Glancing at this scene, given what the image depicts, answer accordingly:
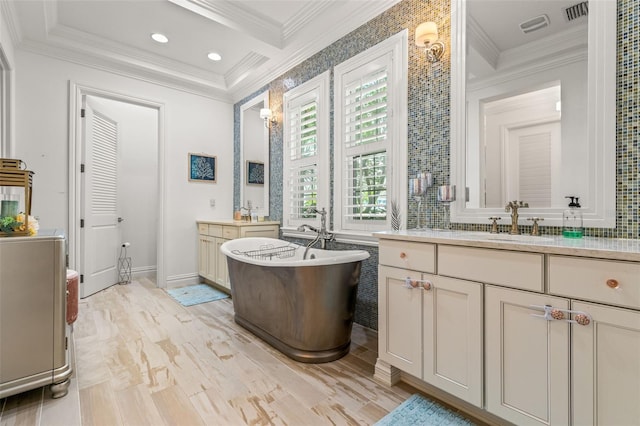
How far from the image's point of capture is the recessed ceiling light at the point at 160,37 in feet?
10.8

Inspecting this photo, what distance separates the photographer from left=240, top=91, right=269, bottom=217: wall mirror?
Result: 393 centimetres

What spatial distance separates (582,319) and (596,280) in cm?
16

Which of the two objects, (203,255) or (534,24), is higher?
(534,24)

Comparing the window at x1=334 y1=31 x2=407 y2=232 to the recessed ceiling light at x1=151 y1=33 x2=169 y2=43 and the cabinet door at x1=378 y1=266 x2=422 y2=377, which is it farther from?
the recessed ceiling light at x1=151 y1=33 x2=169 y2=43

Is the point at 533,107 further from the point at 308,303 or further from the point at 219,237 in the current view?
the point at 219,237

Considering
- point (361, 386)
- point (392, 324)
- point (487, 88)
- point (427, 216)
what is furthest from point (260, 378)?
point (487, 88)

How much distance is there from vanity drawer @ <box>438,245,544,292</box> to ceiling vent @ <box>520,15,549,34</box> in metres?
1.34

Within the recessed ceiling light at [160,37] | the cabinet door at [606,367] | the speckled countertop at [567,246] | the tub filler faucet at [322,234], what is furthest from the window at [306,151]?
the cabinet door at [606,367]

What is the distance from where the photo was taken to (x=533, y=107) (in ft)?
5.66

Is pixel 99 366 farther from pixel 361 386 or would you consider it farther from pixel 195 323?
pixel 361 386

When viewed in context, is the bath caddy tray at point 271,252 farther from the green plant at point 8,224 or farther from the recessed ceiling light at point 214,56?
the recessed ceiling light at point 214,56

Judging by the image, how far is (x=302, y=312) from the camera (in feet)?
6.68

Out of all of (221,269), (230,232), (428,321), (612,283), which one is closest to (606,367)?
(612,283)

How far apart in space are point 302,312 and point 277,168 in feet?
7.11
